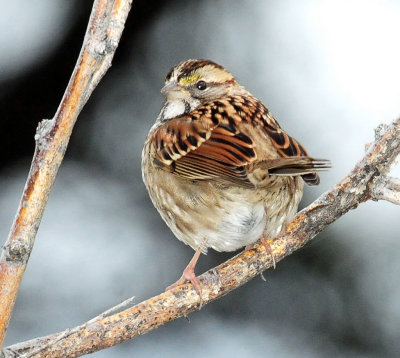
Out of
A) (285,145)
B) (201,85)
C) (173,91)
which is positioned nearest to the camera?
(285,145)

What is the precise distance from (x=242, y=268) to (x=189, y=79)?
134 cm

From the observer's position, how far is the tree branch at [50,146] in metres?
2.66

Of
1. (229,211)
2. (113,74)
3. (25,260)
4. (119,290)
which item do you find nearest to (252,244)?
(229,211)

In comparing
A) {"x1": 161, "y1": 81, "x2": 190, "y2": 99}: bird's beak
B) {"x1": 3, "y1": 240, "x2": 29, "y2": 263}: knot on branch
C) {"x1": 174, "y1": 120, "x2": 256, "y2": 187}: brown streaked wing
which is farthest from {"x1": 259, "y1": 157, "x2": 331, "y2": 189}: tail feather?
{"x1": 3, "y1": 240, "x2": 29, "y2": 263}: knot on branch

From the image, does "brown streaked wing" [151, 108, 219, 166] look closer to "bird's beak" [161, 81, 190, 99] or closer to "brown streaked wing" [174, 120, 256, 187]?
"brown streaked wing" [174, 120, 256, 187]

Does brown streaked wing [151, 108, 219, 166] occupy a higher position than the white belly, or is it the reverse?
brown streaked wing [151, 108, 219, 166]

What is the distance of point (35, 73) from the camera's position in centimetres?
557

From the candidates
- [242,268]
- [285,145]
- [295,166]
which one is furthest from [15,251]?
[285,145]

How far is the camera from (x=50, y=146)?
8.79 feet

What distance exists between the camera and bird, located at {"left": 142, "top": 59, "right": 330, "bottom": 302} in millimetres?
3893

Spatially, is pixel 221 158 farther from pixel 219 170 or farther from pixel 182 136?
pixel 182 136

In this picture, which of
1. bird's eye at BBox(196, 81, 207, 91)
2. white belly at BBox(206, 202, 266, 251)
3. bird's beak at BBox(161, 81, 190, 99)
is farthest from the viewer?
bird's eye at BBox(196, 81, 207, 91)

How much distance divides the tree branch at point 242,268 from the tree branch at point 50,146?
1.60 feet

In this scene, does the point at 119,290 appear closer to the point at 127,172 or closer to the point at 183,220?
the point at 127,172
